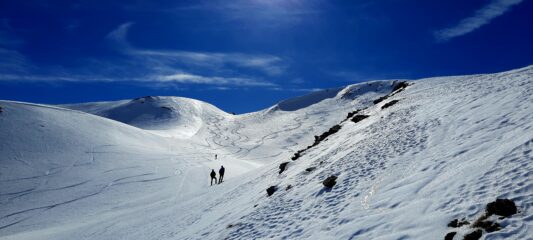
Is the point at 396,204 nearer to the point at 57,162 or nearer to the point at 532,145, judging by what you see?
the point at 532,145

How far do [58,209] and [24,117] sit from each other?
1480 inches

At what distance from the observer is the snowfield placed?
9633 mm

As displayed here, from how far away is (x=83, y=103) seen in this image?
149250 mm

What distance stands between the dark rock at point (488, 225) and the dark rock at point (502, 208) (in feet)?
1.14

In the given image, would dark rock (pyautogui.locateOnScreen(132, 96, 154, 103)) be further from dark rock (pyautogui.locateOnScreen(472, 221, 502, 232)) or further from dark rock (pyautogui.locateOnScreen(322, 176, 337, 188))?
dark rock (pyautogui.locateOnScreen(472, 221, 502, 232))

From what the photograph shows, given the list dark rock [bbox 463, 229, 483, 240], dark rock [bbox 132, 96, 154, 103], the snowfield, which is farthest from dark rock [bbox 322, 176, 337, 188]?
dark rock [bbox 132, 96, 154, 103]

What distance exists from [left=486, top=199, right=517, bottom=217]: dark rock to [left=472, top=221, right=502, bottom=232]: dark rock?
35 centimetres

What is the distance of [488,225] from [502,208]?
570 millimetres

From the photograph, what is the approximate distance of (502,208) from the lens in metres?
7.80

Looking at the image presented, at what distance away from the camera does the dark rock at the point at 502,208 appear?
25.3 feet

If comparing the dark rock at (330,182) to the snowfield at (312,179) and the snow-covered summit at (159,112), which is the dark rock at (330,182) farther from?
the snow-covered summit at (159,112)

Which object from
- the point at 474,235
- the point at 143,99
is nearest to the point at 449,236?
the point at 474,235

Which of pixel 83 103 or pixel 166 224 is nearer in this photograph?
pixel 166 224

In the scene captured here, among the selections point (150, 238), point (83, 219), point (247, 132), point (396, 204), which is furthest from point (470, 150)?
point (247, 132)
